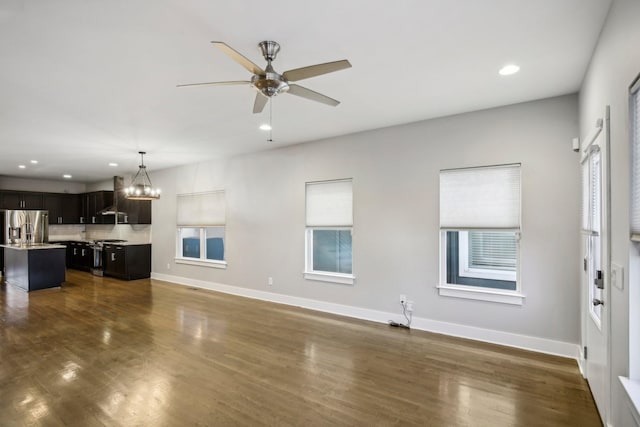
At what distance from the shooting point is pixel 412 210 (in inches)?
175

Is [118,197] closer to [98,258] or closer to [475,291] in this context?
[98,258]

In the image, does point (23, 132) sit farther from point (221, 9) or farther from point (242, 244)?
point (221, 9)

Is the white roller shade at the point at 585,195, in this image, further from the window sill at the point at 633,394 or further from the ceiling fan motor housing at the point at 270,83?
the ceiling fan motor housing at the point at 270,83

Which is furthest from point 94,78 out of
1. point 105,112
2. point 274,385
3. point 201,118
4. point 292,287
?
point 292,287

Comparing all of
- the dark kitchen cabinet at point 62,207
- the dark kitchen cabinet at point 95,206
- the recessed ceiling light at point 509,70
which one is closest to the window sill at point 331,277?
the recessed ceiling light at point 509,70

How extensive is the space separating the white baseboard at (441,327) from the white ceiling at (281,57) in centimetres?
264

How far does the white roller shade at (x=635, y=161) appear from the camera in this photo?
1635 mm

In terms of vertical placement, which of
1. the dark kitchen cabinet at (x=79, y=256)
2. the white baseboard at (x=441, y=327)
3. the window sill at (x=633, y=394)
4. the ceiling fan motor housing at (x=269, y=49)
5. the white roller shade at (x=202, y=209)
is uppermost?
the ceiling fan motor housing at (x=269, y=49)

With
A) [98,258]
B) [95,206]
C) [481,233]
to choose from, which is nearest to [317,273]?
[481,233]

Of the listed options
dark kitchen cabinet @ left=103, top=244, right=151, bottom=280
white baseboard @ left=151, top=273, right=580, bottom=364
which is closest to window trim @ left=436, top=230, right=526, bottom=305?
white baseboard @ left=151, top=273, right=580, bottom=364

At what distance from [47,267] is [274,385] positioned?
694 cm

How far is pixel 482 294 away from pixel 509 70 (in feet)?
8.04

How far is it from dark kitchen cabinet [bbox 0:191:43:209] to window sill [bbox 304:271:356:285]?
29.3 ft

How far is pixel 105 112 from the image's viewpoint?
3.97m
